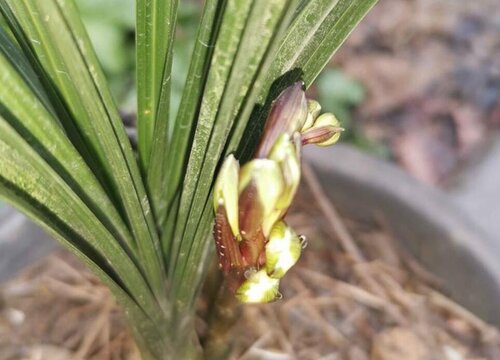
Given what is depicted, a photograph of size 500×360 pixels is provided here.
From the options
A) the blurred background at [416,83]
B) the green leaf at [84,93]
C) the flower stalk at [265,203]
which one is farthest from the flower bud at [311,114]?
the blurred background at [416,83]

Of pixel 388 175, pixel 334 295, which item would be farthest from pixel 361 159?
pixel 334 295

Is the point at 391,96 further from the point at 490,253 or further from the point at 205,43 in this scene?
the point at 205,43

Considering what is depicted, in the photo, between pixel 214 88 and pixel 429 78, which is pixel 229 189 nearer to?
pixel 214 88

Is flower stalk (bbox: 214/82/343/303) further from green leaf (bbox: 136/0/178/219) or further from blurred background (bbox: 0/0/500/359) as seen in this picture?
blurred background (bbox: 0/0/500/359)

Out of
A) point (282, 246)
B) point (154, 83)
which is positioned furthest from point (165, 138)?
point (282, 246)

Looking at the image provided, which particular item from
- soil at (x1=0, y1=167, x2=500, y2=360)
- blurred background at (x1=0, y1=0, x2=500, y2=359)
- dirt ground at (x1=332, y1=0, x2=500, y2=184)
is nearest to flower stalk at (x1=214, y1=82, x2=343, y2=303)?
soil at (x1=0, y1=167, x2=500, y2=360)

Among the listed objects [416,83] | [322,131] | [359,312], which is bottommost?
[359,312]

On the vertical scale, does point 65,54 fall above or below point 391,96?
below
